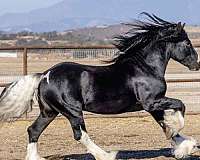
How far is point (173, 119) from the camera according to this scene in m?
7.54

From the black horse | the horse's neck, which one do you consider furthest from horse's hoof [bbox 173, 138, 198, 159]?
the horse's neck

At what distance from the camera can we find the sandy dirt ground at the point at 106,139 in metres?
8.55

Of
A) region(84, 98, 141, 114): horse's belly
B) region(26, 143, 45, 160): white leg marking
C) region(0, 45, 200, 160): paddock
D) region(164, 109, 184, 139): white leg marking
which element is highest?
region(84, 98, 141, 114): horse's belly

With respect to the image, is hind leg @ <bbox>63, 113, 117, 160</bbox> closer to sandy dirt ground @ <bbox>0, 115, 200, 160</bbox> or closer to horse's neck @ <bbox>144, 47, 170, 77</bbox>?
sandy dirt ground @ <bbox>0, 115, 200, 160</bbox>

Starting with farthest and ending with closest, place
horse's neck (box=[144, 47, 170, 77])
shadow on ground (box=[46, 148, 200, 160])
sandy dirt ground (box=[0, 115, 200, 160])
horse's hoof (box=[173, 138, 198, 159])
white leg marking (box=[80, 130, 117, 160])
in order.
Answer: sandy dirt ground (box=[0, 115, 200, 160]) → shadow on ground (box=[46, 148, 200, 160]) → horse's neck (box=[144, 47, 170, 77]) → horse's hoof (box=[173, 138, 198, 159]) → white leg marking (box=[80, 130, 117, 160])

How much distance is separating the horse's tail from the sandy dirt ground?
859 millimetres

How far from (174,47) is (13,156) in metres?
2.67

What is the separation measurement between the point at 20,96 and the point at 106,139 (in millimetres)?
2999

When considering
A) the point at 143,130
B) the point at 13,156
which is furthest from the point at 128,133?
the point at 13,156

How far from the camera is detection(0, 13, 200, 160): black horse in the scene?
7430 millimetres

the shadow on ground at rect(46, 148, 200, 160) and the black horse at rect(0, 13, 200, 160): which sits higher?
the black horse at rect(0, 13, 200, 160)

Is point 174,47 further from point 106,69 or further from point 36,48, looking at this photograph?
point 36,48

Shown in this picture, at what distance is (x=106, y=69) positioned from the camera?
305 inches

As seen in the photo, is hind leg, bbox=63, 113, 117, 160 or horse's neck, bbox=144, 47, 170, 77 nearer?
hind leg, bbox=63, 113, 117, 160
